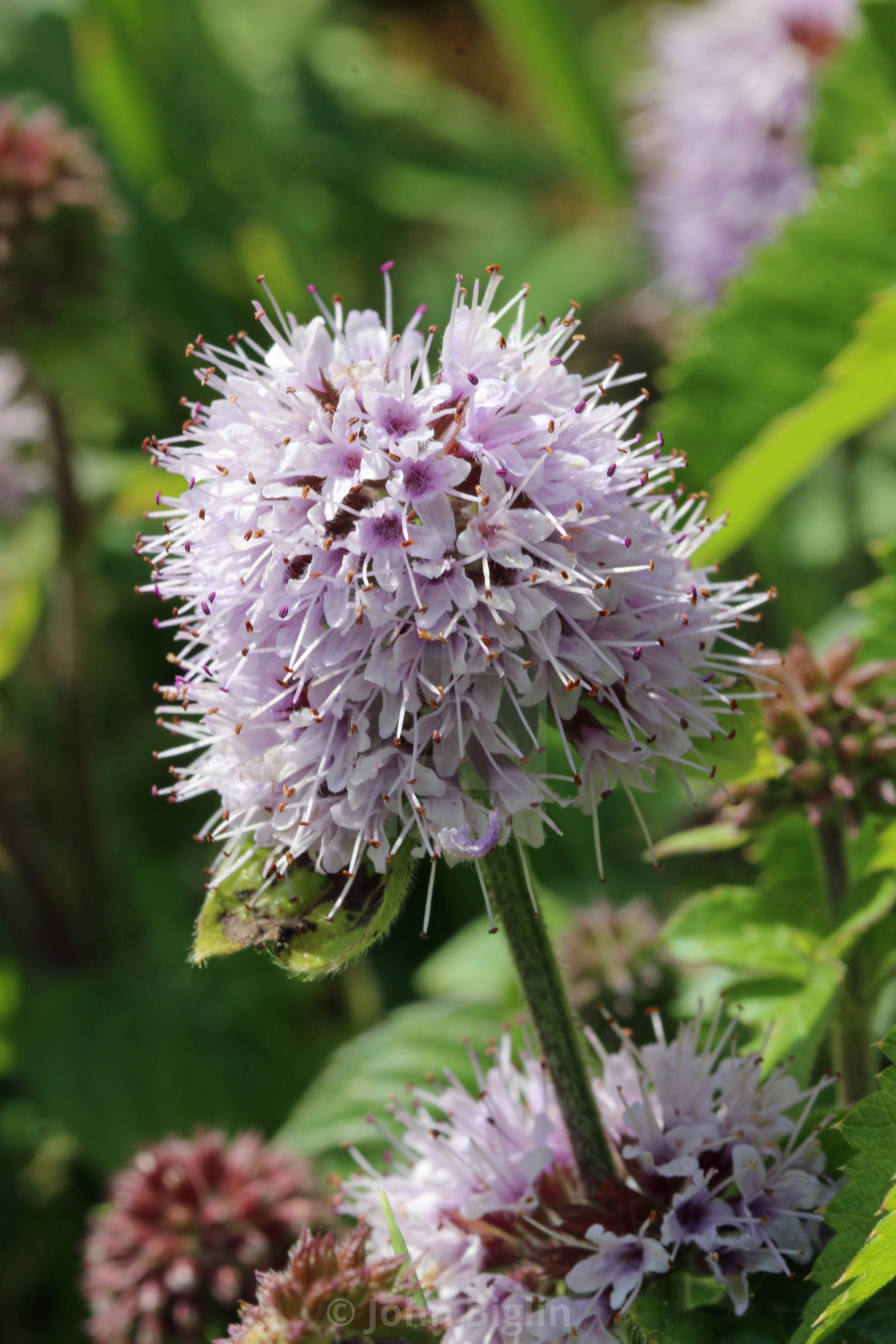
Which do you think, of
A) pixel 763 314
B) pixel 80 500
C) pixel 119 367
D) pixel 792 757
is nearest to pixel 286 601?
pixel 792 757

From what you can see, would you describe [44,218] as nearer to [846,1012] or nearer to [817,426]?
[817,426]

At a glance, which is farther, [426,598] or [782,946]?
[782,946]

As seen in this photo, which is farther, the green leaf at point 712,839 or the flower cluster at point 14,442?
the flower cluster at point 14,442

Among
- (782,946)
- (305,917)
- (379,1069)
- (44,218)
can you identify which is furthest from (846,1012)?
(44,218)

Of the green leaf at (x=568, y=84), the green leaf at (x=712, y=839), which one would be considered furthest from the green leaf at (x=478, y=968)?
the green leaf at (x=568, y=84)

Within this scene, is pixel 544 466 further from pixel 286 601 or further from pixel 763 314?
pixel 763 314

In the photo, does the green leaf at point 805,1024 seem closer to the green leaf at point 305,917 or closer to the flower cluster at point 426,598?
the flower cluster at point 426,598

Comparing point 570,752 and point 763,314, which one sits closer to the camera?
point 570,752
